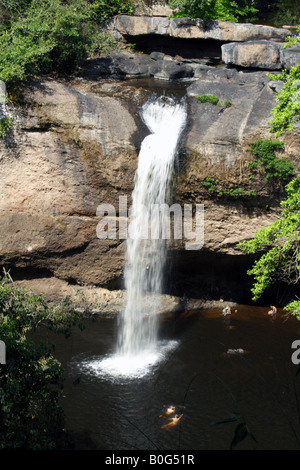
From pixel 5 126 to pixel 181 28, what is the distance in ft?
26.6

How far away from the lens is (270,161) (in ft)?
46.9

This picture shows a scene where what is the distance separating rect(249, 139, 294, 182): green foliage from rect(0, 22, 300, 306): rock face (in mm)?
239

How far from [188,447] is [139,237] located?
253 inches

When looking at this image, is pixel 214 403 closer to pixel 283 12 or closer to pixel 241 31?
pixel 241 31

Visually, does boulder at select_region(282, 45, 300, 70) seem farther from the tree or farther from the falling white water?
the tree

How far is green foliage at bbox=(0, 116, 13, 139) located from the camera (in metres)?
14.3

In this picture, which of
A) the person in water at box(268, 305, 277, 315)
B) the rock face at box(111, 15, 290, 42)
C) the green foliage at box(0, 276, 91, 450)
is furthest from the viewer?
the rock face at box(111, 15, 290, 42)

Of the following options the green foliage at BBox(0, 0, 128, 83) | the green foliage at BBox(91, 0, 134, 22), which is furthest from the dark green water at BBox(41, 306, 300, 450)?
the green foliage at BBox(91, 0, 134, 22)

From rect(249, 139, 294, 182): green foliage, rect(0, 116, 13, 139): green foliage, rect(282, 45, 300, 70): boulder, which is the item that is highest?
rect(282, 45, 300, 70): boulder

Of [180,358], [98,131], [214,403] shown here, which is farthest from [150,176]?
[214,403]

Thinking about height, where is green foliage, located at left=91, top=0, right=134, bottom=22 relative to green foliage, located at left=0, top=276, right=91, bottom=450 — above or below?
above

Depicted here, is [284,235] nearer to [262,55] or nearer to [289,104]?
[289,104]

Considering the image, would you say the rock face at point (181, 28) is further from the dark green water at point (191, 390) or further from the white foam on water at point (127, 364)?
the white foam on water at point (127, 364)

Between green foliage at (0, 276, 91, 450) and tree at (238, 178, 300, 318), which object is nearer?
green foliage at (0, 276, 91, 450)
